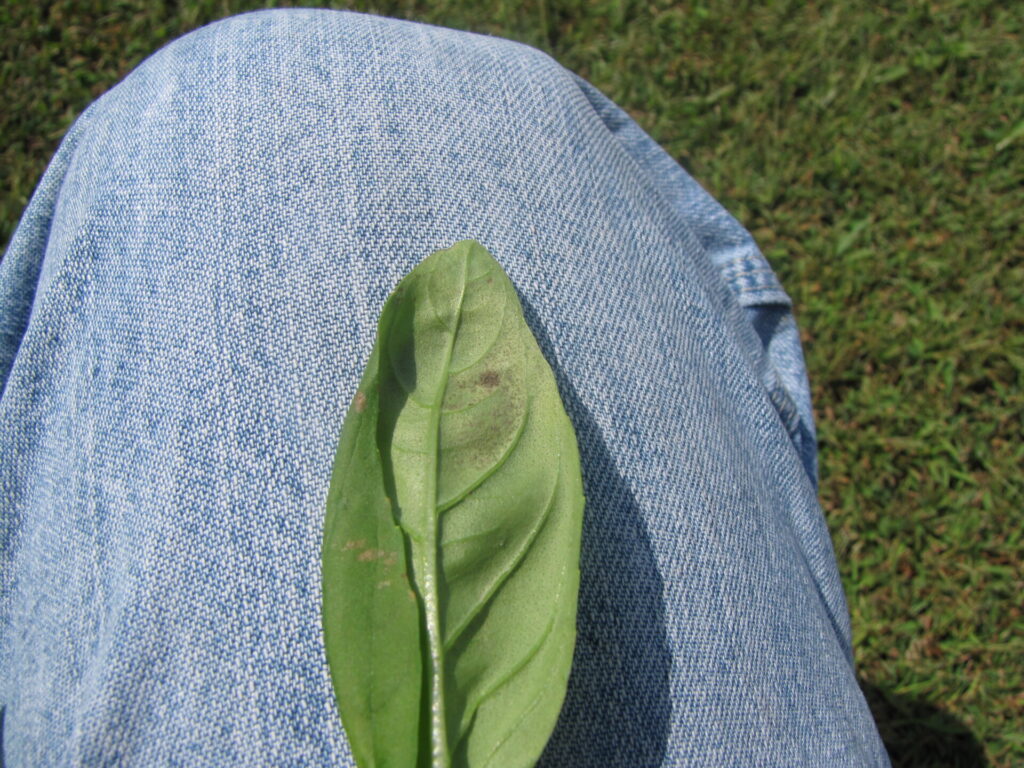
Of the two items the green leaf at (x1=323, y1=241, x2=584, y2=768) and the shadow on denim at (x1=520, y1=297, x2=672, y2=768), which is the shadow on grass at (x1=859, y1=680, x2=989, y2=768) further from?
the green leaf at (x1=323, y1=241, x2=584, y2=768)

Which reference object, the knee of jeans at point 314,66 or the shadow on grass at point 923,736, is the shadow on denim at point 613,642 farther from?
the shadow on grass at point 923,736

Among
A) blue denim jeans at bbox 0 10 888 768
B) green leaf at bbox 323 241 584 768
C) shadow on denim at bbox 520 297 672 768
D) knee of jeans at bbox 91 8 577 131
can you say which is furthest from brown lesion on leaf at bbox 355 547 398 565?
knee of jeans at bbox 91 8 577 131

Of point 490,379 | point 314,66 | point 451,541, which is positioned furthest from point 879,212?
point 451,541

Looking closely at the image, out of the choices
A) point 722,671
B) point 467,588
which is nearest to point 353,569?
point 467,588

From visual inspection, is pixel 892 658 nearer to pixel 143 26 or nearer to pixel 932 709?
pixel 932 709

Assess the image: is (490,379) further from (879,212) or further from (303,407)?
(879,212)

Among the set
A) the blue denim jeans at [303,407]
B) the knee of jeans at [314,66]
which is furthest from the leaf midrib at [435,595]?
the knee of jeans at [314,66]

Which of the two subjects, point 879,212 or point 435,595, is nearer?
point 435,595
